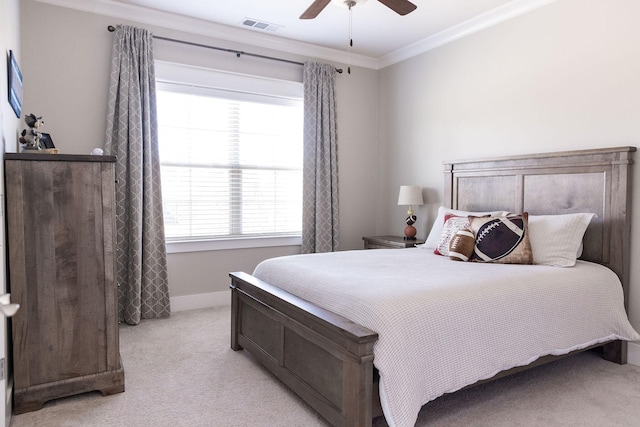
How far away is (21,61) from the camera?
134 inches

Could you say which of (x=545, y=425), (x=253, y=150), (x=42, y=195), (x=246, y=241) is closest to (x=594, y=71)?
(x=545, y=425)

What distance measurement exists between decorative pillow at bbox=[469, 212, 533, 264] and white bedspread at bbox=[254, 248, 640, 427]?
14 centimetres

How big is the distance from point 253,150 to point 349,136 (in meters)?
1.18

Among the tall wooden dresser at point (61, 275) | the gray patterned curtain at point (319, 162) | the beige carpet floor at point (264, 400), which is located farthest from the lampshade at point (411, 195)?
the tall wooden dresser at point (61, 275)

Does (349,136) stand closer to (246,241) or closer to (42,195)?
(246,241)

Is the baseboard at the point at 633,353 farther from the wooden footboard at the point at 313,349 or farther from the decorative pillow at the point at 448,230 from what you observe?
the wooden footboard at the point at 313,349

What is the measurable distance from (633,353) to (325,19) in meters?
3.55

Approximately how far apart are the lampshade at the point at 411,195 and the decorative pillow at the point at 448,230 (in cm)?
84

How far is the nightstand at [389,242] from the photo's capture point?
170 inches

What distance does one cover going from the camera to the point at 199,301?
4301 millimetres

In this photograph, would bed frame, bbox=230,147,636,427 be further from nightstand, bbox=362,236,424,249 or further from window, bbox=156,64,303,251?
window, bbox=156,64,303,251

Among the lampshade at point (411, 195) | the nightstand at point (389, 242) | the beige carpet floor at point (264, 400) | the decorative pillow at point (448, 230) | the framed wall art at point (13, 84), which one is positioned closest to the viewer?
the beige carpet floor at point (264, 400)

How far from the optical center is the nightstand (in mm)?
4309

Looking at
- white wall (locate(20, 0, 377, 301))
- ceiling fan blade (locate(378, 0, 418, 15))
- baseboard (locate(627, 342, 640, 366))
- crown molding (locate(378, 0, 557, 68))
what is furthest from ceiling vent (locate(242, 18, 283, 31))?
baseboard (locate(627, 342, 640, 366))
